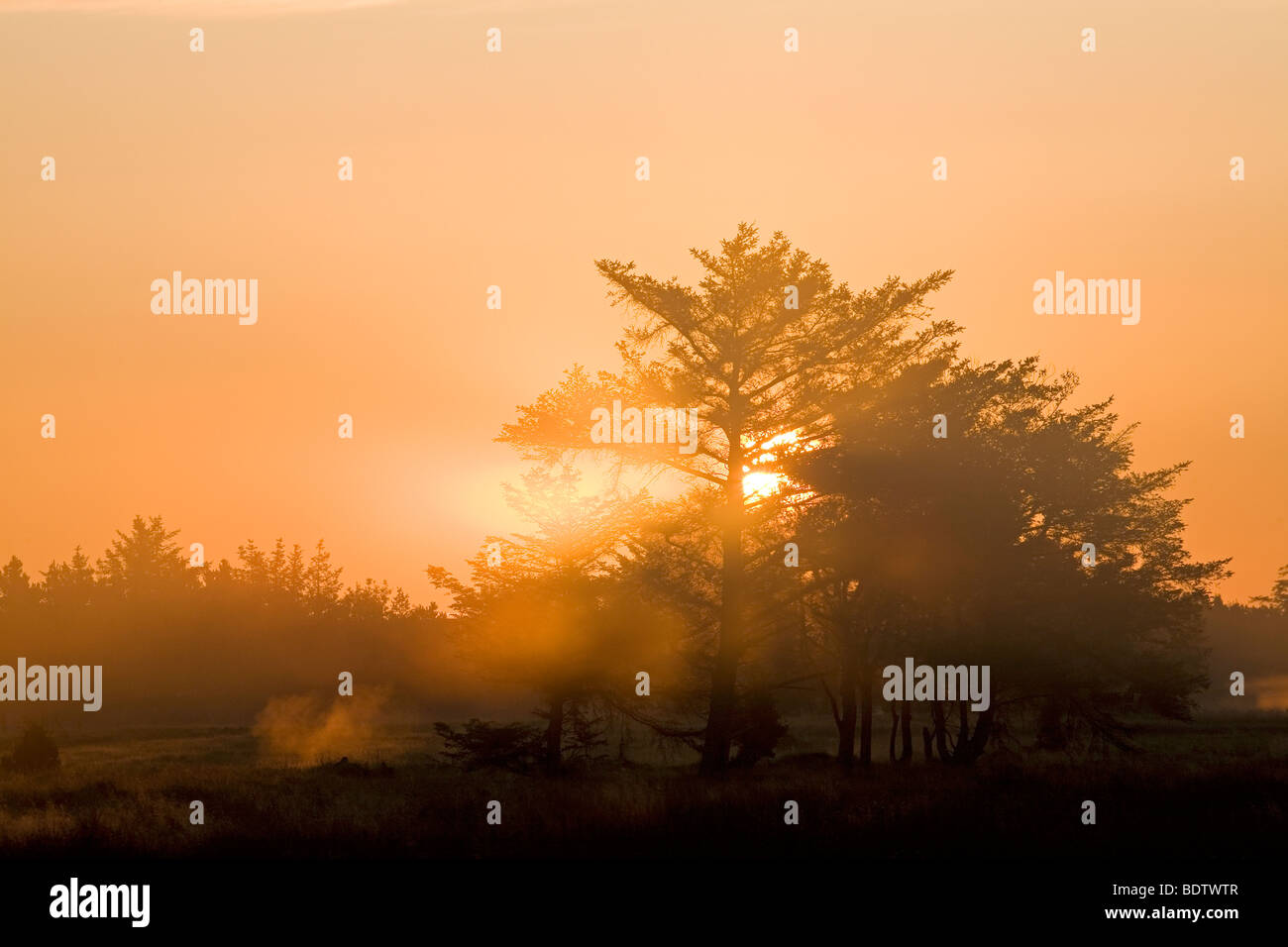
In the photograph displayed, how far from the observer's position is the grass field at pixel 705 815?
19156mm

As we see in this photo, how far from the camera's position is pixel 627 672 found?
35500 millimetres

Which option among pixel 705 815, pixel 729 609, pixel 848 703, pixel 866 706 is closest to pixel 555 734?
pixel 848 703

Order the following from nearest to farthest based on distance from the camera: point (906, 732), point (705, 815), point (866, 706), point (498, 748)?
point (705, 815) → point (498, 748) → point (866, 706) → point (906, 732)

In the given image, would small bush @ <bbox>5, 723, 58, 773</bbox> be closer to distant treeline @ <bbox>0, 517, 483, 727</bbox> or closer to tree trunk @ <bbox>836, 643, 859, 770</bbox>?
tree trunk @ <bbox>836, 643, 859, 770</bbox>

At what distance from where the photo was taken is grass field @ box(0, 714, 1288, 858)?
1916 cm

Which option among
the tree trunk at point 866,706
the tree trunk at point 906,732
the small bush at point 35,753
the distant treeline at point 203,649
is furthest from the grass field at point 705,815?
the distant treeline at point 203,649

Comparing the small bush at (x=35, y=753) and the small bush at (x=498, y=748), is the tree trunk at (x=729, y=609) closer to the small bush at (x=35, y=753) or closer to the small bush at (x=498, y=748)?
the small bush at (x=498, y=748)

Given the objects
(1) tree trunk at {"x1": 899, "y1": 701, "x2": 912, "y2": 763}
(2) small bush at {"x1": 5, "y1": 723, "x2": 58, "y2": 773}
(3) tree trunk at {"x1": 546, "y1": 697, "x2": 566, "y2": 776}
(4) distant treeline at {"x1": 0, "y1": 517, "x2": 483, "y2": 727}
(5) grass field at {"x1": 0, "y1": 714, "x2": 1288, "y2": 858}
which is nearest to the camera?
(5) grass field at {"x1": 0, "y1": 714, "x2": 1288, "y2": 858}

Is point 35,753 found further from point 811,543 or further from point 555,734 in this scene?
point 811,543

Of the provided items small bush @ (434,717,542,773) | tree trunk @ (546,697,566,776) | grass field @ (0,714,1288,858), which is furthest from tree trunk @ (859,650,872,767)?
small bush @ (434,717,542,773)

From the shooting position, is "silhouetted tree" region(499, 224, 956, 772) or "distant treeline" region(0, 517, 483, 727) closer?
"silhouetted tree" region(499, 224, 956, 772)

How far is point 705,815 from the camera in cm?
2114

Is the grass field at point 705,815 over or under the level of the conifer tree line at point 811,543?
under
